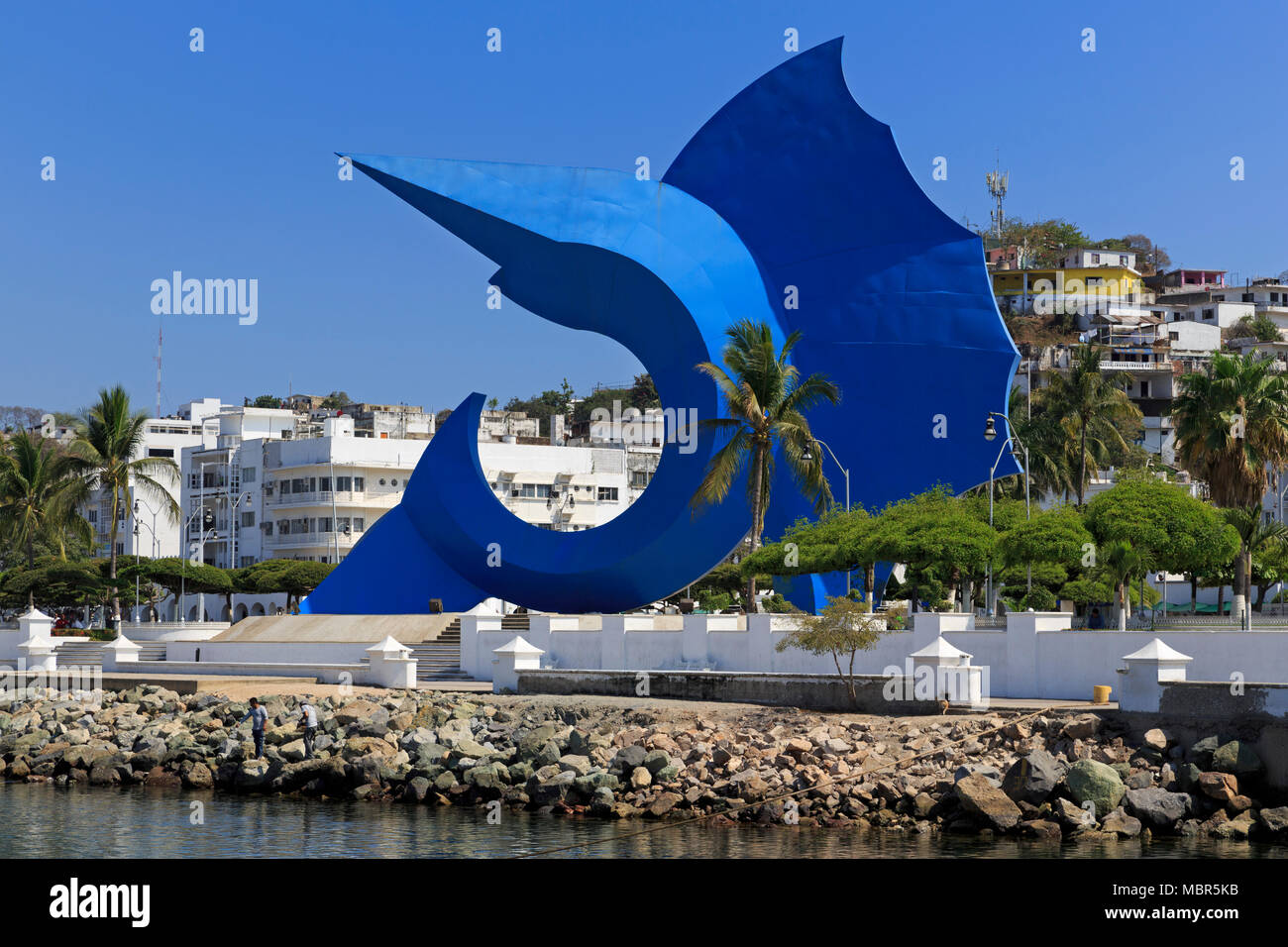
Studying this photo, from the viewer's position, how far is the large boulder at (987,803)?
59.9ft

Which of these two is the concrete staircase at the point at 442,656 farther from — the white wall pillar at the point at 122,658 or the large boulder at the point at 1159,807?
the large boulder at the point at 1159,807

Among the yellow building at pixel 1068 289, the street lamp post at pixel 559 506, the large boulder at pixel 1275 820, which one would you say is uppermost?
the yellow building at pixel 1068 289

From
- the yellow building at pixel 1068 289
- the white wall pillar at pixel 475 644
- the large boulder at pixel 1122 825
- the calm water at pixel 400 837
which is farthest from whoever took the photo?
the yellow building at pixel 1068 289

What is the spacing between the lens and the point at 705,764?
2116 cm

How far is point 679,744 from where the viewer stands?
2222 centimetres

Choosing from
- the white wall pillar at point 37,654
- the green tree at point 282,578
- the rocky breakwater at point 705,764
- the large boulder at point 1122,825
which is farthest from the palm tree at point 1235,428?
the white wall pillar at point 37,654

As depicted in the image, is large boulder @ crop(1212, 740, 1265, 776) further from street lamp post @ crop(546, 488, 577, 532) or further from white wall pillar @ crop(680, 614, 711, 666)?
street lamp post @ crop(546, 488, 577, 532)

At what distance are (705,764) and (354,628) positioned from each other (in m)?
17.4

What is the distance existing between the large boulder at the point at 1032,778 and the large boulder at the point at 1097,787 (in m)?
0.24

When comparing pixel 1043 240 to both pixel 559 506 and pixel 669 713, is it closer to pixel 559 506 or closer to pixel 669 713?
pixel 559 506

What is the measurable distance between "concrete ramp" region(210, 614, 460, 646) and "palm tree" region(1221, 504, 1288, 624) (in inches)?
733

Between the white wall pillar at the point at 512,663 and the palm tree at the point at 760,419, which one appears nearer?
the white wall pillar at the point at 512,663

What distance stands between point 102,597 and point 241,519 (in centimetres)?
1617
